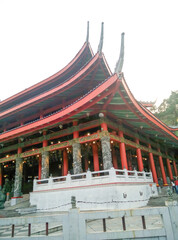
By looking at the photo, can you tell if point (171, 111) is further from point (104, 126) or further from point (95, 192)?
point (95, 192)

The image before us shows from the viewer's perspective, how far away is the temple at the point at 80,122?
36.8 feet

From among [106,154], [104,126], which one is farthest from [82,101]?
[106,154]

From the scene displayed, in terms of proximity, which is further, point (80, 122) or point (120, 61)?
point (80, 122)

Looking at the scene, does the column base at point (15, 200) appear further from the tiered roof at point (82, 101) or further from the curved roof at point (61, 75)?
the curved roof at point (61, 75)

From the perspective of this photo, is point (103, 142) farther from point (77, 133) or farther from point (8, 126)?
point (8, 126)

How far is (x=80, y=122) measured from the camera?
13914 mm

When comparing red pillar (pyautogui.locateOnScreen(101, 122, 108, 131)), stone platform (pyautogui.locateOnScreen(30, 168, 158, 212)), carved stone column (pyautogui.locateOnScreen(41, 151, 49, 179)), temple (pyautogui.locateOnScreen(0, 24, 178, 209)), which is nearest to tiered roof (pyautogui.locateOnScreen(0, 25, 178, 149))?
→ temple (pyautogui.locateOnScreen(0, 24, 178, 209))

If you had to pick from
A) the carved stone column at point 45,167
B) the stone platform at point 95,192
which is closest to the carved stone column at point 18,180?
the carved stone column at point 45,167

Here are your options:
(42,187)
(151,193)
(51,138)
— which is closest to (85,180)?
(42,187)

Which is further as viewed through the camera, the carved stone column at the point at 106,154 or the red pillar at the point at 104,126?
the red pillar at the point at 104,126

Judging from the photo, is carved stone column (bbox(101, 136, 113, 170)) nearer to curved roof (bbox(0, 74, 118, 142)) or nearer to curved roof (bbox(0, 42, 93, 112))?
curved roof (bbox(0, 74, 118, 142))

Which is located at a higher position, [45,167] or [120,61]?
[120,61]

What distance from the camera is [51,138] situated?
14.7m

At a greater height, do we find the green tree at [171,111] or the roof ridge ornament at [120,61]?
the green tree at [171,111]
